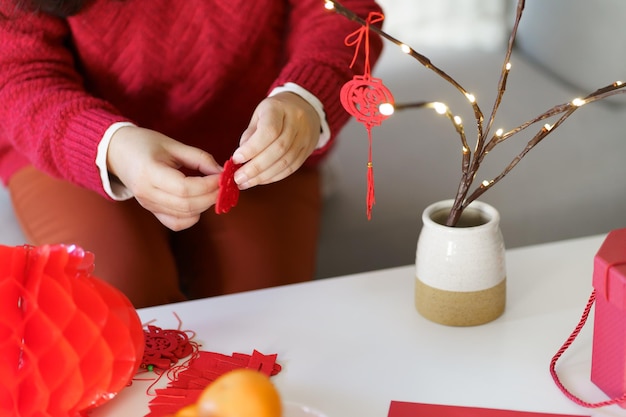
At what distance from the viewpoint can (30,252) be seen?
0.63 metres

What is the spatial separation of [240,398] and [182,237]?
0.57m

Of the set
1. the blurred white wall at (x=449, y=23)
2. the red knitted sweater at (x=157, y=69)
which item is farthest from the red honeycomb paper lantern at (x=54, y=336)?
the blurred white wall at (x=449, y=23)

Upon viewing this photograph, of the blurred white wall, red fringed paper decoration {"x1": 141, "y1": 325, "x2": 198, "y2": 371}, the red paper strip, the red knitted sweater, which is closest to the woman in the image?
the red knitted sweater

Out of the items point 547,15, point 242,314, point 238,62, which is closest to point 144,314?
point 242,314

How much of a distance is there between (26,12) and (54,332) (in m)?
0.50

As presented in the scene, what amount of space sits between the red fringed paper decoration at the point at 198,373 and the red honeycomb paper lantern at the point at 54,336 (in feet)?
0.15

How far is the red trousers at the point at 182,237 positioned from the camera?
0.93 m

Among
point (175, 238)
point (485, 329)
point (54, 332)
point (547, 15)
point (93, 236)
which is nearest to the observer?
point (54, 332)

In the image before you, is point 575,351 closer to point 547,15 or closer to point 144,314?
point 144,314

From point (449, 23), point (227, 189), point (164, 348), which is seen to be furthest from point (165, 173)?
point (449, 23)

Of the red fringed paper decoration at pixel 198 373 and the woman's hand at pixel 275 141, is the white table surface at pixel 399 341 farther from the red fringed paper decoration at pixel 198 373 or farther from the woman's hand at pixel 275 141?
the woman's hand at pixel 275 141

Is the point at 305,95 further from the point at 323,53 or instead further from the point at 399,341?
the point at 399,341

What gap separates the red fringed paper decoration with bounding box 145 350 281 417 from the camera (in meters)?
0.66

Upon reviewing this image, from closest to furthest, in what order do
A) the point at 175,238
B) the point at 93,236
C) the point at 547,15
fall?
the point at 93,236 → the point at 175,238 → the point at 547,15
